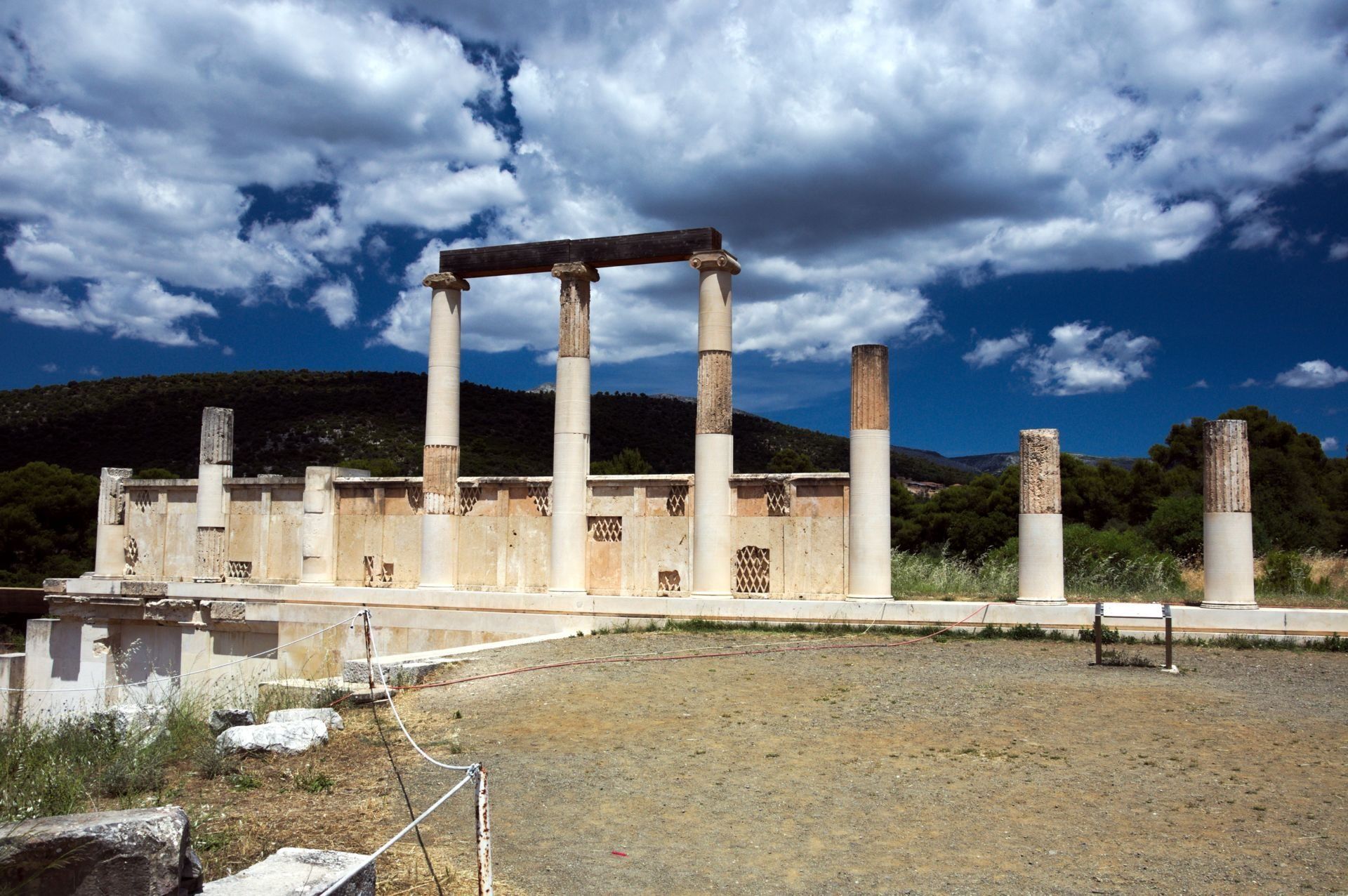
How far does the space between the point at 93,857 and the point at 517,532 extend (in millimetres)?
13434

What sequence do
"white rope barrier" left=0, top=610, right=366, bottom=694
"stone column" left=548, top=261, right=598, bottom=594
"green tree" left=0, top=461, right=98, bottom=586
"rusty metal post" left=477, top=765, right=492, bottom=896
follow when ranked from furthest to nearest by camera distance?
1. "green tree" left=0, top=461, right=98, bottom=586
2. "stone column" left=548, top=261, right=598, bottom=594
3. "white rope barrier" left=0, top=610, right=366, bottom=694
4. "rusty metal post" left=477, top=765, right=492, bottom=896

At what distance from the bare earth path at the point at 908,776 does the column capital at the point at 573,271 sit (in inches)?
308

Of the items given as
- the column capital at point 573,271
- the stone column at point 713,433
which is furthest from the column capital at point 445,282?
the stone column at point 713,433

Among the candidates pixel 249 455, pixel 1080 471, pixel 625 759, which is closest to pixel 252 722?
pixel 625 759

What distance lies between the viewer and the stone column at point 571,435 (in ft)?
53.7

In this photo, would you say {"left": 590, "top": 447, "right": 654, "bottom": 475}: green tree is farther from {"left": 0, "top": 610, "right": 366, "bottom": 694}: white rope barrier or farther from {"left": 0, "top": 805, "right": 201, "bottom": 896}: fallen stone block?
{"left": 0, "top": 805, "right": 201, "bottom": 896}: fallen stone block

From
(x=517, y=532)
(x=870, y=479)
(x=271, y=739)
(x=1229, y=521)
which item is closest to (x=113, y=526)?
(x=517, y=532)

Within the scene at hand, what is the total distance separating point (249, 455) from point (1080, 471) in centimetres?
3609

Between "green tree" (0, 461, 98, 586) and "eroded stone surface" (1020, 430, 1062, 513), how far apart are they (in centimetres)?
3142

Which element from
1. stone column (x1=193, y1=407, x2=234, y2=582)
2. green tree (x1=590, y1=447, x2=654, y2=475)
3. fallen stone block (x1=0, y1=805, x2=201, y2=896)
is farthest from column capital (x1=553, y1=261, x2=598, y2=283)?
green tree (x1=590, y1=447, x2=654, y2=475)

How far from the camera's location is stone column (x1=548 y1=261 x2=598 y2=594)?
16375 millimetres

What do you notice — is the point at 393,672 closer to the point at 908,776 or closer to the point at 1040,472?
the point at 908,776

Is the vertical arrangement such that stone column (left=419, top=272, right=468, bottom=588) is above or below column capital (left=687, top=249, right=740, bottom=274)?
below

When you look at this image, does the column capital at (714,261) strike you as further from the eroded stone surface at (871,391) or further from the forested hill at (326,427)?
the forested hill at (326,427)
